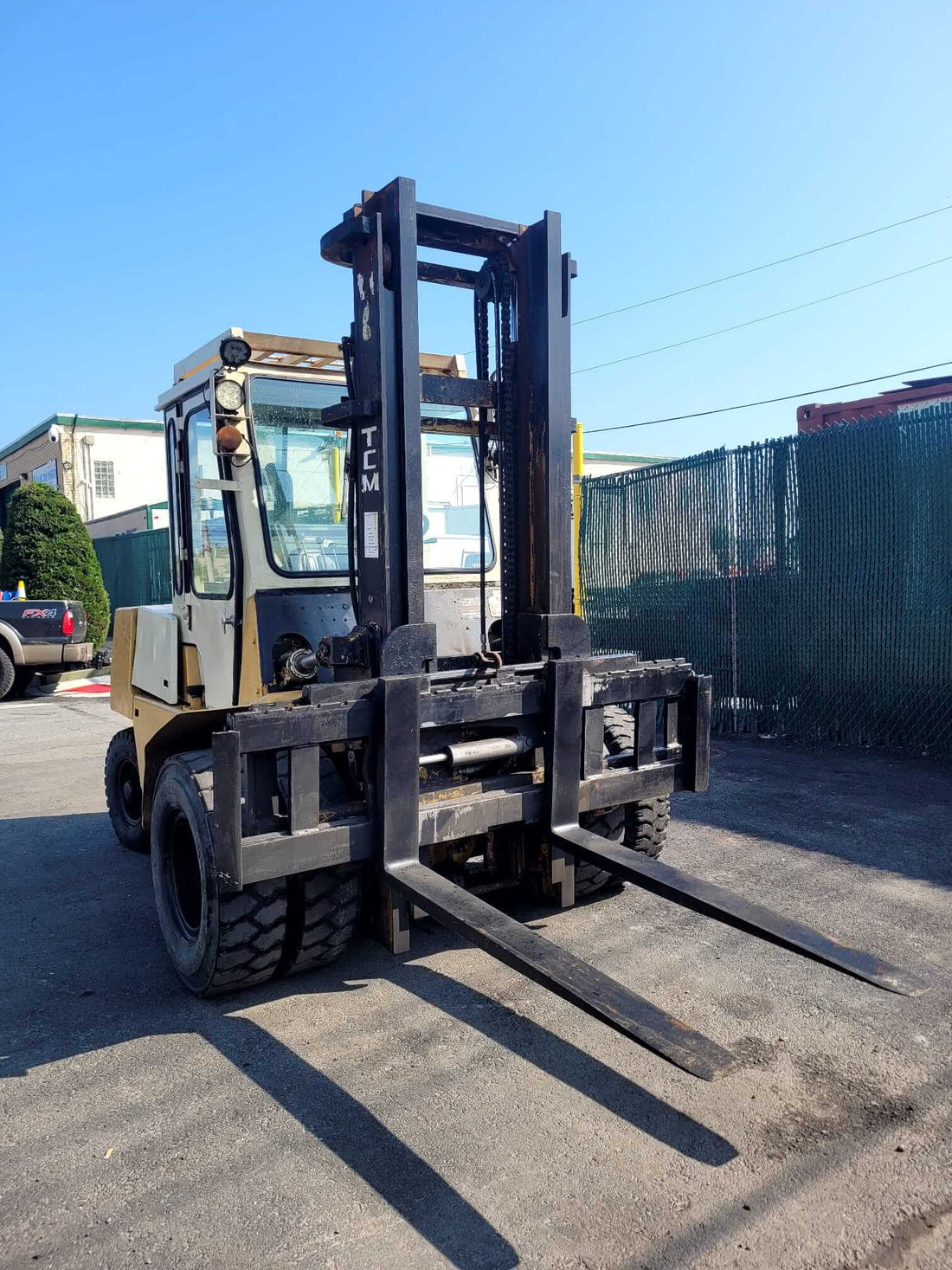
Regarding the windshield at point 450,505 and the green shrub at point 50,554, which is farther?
the green shrub at point 50,554

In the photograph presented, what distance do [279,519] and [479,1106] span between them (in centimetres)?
279

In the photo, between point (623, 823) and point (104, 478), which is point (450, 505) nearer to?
point (623, 823)

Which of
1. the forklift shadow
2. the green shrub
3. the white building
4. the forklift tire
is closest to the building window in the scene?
the white building

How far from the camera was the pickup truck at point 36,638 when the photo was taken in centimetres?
1588

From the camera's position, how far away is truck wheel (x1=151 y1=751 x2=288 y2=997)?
3723mm

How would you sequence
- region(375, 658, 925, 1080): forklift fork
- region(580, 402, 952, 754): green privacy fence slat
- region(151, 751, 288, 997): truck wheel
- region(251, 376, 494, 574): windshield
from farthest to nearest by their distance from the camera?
1. region(580, 402, 952, 754): green privacy fence slat
2. region(251, 376, 494, 574): windshield
3. region(151, 751, 288, 997): truck wheel
4. region(375, 658, 925, 1080): forklift fork

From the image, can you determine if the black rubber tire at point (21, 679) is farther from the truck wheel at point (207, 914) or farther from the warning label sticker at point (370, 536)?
the warning label sticker at point (370, 536)

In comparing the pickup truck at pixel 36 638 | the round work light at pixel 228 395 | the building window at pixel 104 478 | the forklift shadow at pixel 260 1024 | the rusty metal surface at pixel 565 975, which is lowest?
the forklift shadow at pixel 260 1024

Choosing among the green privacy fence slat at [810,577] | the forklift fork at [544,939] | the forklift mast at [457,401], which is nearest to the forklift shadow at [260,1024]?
the forklift fork at [544,939]

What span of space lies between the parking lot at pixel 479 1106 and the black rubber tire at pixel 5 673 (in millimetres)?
11869

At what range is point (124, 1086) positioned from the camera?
10.9 ft

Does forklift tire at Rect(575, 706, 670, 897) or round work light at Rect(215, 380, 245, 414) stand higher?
round work light at Rect(215, 380, 245, 414)

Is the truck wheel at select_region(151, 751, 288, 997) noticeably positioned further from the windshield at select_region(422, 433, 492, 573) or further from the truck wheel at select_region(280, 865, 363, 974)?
the windshield at select_region(422, 433, 492, 573)

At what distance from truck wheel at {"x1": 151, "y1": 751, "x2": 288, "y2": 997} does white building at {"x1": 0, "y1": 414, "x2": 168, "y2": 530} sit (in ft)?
84.0
